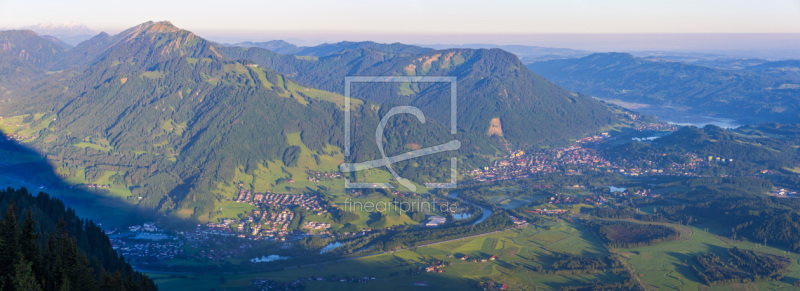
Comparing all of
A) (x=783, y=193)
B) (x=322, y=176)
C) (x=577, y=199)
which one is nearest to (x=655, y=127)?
(x=783, y=193)

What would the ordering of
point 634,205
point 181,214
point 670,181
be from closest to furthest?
point 181,214
point 634,205
point 670,181

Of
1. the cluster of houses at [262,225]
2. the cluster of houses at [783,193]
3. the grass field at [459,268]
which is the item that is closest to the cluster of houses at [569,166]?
the cluster of houses at [783,193]

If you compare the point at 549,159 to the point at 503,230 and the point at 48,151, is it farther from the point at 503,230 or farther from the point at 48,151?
the point at 48,151

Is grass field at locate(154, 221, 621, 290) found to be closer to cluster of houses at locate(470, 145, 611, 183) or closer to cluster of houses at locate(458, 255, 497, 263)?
cluster of houses at locate(458, 255, 497, 263)

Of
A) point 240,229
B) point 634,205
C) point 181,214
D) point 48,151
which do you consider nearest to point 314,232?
point 240,229

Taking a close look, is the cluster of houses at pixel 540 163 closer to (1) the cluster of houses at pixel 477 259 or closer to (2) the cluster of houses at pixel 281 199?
(2) the cluster of houses at pixel 281 199
